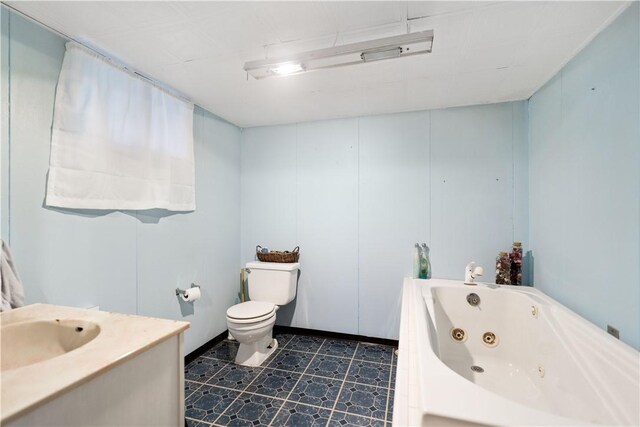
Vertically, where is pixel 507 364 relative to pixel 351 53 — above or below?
below

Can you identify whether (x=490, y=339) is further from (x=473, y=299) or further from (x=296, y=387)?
(x=296, y=387)

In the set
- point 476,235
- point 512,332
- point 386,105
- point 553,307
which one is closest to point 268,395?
point 512,332

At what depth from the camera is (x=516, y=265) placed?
2184 mm

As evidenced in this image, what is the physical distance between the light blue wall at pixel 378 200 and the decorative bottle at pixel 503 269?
10cm

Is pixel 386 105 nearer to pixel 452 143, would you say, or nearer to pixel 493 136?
pixel 452 143

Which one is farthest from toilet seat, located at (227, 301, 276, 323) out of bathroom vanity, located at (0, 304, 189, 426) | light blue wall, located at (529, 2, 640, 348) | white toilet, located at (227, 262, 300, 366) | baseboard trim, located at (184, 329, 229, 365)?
light blue wall, located at (529, 2, 640, 348)

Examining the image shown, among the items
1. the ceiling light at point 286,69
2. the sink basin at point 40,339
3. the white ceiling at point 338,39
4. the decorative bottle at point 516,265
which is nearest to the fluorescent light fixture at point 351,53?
the ceiling light at point 286,69

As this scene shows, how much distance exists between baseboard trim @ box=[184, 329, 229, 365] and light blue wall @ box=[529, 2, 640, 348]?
2.67 metres

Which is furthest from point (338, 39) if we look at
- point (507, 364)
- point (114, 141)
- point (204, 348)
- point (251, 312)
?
point (204, 348)

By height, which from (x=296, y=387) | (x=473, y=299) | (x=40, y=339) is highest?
(x=40, y=339)

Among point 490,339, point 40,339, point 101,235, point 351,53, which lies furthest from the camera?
point 490,339

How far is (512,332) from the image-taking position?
6.39 ft

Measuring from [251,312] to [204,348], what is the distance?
65cm

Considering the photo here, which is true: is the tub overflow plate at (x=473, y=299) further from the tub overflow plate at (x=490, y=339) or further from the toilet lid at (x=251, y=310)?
the toilet lid at (x=251, y=310)
